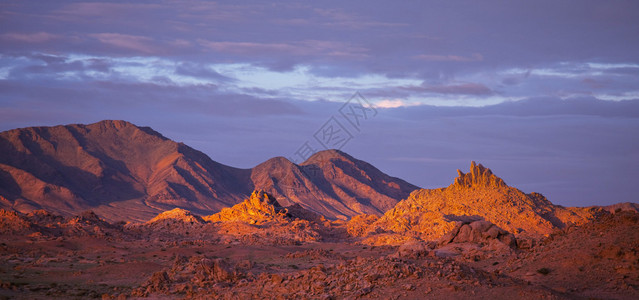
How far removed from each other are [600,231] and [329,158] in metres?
→ 126

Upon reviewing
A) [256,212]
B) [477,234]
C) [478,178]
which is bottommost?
[477,234]

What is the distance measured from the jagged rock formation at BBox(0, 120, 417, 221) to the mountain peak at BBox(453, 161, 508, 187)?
52.9m

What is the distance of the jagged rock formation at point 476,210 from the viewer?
43469 mm

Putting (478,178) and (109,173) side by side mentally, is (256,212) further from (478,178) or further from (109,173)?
(109,173)

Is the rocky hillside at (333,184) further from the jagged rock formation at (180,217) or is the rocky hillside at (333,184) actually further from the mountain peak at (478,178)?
the mountain peak at (478,178)

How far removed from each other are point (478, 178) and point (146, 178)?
89.3m

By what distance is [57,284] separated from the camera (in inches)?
998

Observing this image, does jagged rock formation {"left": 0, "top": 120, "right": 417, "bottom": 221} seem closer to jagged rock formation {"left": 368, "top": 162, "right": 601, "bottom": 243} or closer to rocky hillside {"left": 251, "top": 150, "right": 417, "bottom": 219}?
rocky hillside {"left": 251, "top": 150, "right": 417, "bottom": 219}

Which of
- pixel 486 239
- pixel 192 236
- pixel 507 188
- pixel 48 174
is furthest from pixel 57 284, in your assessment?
pixel 48 174

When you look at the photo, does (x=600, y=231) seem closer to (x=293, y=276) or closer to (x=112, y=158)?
(x=293, y=276)

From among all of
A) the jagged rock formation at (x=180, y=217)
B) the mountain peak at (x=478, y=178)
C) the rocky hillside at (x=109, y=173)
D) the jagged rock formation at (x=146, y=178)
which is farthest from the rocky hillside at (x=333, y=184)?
the mountain peak at (x=478, y=178)

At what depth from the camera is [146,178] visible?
4916 inches

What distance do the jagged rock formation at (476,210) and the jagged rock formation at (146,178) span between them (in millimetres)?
51398

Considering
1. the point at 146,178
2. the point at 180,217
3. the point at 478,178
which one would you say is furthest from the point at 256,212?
the point at 146,178
